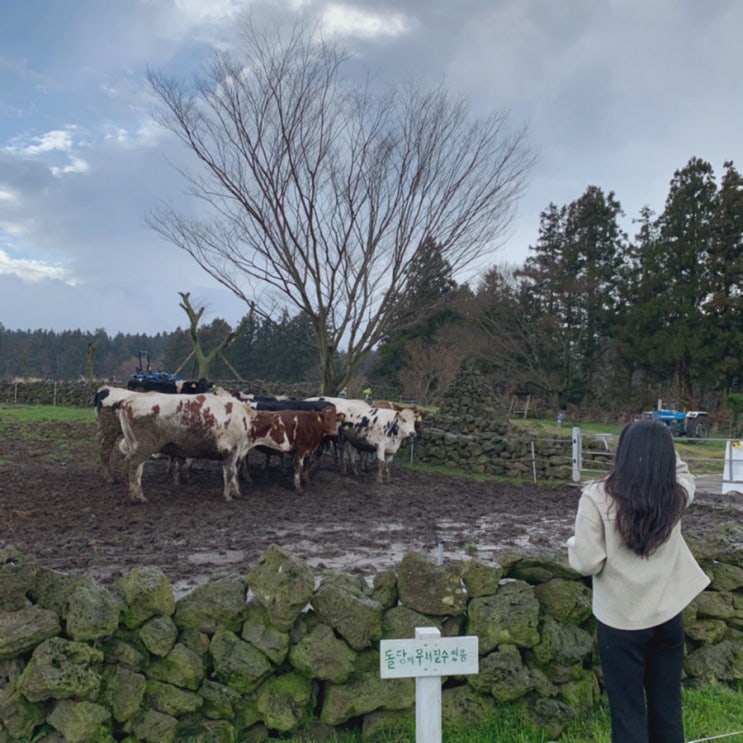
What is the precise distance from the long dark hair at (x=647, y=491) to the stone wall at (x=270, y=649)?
1.19 meters

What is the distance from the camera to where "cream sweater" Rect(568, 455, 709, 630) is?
2668 millimetres

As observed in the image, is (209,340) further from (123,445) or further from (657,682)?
(657,682)

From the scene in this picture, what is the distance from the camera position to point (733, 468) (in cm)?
1262

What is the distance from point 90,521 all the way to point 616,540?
6.91m

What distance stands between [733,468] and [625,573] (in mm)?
11707

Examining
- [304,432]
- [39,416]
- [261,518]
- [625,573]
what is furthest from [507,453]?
[39,416]

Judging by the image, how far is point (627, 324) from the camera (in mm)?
34156

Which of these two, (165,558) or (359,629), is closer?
(359,629)

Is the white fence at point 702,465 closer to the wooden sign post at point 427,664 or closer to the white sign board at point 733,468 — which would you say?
the white sign board at point 733,468

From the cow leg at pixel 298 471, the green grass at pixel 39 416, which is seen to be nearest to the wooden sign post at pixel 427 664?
the cow leg at pixel 298 471

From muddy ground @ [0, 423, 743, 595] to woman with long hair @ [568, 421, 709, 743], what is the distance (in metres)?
1.41

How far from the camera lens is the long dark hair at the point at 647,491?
2.63 m

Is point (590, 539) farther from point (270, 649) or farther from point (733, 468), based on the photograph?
point (733, 468)

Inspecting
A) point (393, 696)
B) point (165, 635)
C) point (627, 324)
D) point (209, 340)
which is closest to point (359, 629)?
point (393, 696)
